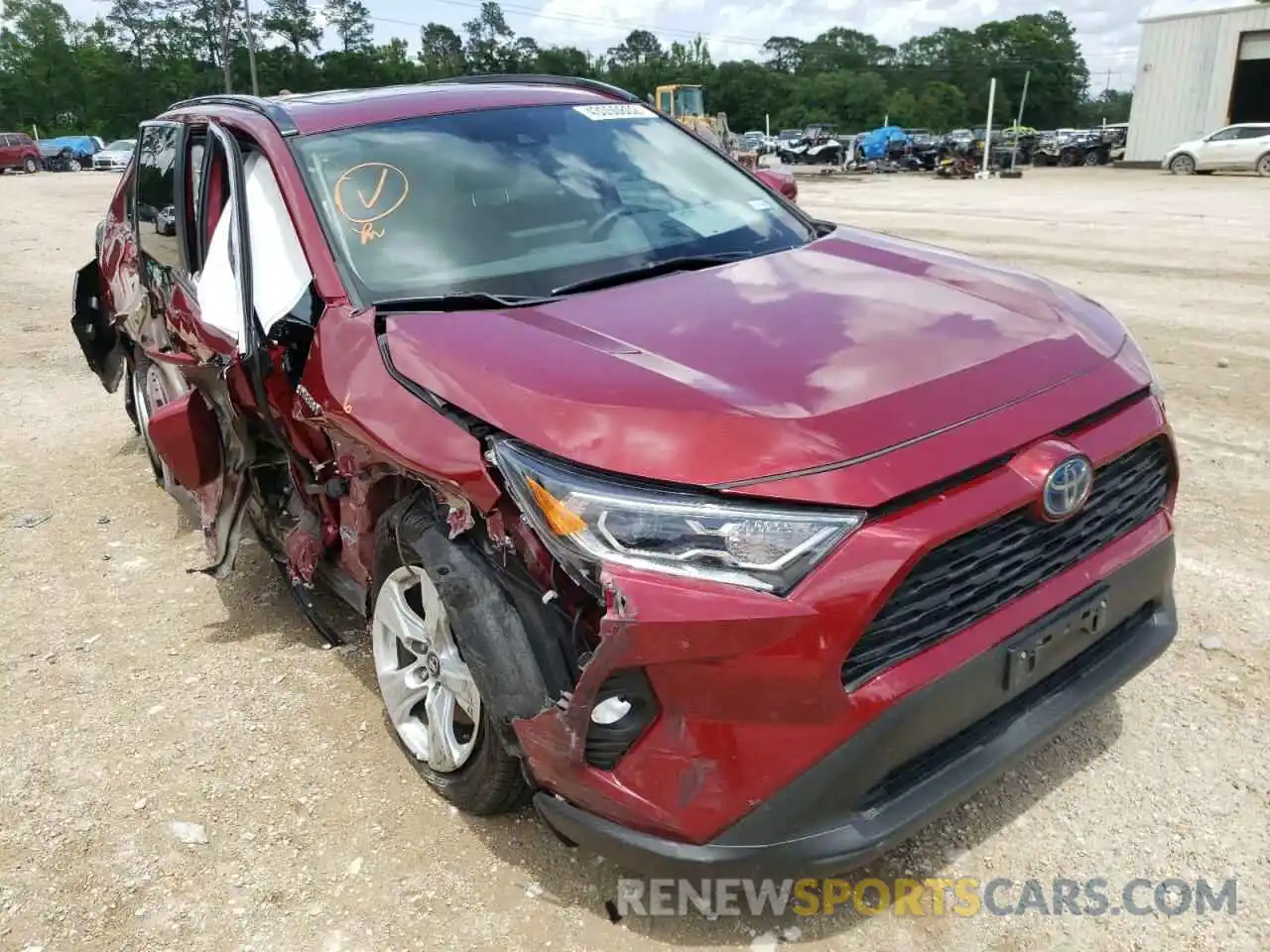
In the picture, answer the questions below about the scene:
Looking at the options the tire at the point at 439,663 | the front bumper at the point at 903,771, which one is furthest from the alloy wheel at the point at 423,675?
the front bumper at the point at 903,771

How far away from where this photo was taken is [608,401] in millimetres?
2098

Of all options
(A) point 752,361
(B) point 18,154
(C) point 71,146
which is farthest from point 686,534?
(C) point 71,146

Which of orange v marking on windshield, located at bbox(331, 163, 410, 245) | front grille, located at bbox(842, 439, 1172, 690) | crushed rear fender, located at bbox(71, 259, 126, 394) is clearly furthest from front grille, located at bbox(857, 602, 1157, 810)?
crushed rear fender, located at bbox(71, 259, 126, 394)

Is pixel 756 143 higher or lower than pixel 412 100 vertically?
lower

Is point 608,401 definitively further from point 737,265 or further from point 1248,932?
point 1248,932

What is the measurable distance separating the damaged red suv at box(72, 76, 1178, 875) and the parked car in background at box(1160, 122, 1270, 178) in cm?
2986

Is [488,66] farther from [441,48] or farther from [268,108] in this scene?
[268,108]

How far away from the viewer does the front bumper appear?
2.00 metres

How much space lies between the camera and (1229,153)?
28.0 metres

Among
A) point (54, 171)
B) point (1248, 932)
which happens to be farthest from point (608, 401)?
point (54, 171)

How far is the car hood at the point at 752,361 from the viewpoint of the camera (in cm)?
201

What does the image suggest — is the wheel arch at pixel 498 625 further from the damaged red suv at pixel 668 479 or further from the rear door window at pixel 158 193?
the rear door window at pixel 158 193

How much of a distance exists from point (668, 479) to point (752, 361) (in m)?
0.46

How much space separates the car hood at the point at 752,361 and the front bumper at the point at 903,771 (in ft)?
1.74
